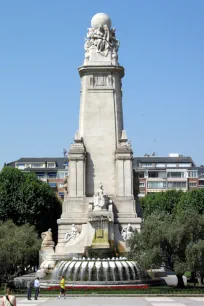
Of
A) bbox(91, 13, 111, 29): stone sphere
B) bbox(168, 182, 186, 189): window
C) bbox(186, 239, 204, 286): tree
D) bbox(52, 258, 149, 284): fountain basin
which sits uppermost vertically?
bbox(91, 13, 111, 29): stone sphere

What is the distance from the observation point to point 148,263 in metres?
37.0

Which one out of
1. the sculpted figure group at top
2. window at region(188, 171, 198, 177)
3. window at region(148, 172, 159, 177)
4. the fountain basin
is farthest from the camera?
window at region(148, 172, 159, 177)

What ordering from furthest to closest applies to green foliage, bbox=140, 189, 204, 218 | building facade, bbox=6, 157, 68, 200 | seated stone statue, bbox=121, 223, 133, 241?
building facade, bbox=6, 157, 68, 200 < green foliage, bbox=140, 189, 204, 218 < seated stone statue, bbox=121, 223, 133, 241

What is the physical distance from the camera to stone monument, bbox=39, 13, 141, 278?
153 feet

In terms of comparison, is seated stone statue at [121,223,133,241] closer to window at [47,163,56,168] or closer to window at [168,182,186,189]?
window at [168,182,186,189]

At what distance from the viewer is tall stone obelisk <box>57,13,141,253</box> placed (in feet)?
159

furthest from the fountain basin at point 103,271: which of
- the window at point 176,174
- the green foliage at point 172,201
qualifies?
the window at point 176,174

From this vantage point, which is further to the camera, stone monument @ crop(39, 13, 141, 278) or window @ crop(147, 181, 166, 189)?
window @ crop(147, 181, 166, 189)

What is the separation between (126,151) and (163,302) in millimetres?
21039

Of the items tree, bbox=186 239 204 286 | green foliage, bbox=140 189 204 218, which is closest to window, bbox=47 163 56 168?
green foliage, bbox=140 189 204 218

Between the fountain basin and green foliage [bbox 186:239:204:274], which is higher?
green foliage [bbox 186:239:204:274]

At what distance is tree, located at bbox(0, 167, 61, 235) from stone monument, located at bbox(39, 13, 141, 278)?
68.8ft

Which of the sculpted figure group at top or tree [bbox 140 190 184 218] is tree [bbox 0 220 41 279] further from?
tree [bbox 140 190 184 218]

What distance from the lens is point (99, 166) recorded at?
49781mm
